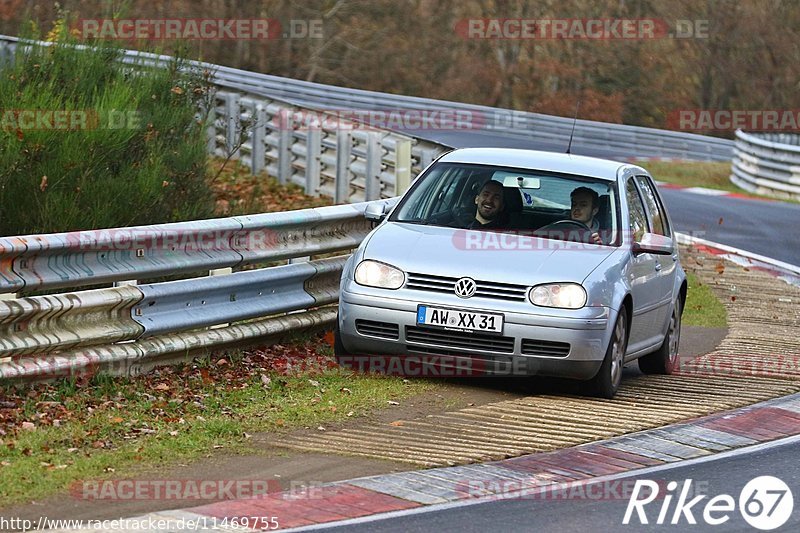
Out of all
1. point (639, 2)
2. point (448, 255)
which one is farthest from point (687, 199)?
point (639, 2)

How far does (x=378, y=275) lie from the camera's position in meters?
9.51

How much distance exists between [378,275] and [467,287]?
65 centimetres

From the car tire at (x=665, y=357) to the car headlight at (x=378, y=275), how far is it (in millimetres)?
2603

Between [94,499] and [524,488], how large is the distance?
2093mm

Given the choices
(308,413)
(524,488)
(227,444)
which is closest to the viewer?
(524,488)

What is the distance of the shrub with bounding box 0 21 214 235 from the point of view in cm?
1165

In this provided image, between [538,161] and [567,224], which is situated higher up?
[538,161]

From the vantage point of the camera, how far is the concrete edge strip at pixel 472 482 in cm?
624

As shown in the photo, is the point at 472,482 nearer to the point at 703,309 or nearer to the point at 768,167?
the point at 703,309

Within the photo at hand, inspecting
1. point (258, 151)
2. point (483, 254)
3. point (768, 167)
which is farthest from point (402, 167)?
point (768, 167)

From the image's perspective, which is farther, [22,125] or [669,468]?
[22,125]

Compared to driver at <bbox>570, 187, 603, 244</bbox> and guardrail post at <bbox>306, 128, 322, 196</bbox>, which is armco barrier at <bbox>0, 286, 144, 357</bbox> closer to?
driver at <bbox>570, 187, 603, 244</bbox>

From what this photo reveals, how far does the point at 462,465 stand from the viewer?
735 cm

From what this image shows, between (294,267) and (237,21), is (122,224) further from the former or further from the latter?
(237,21)
